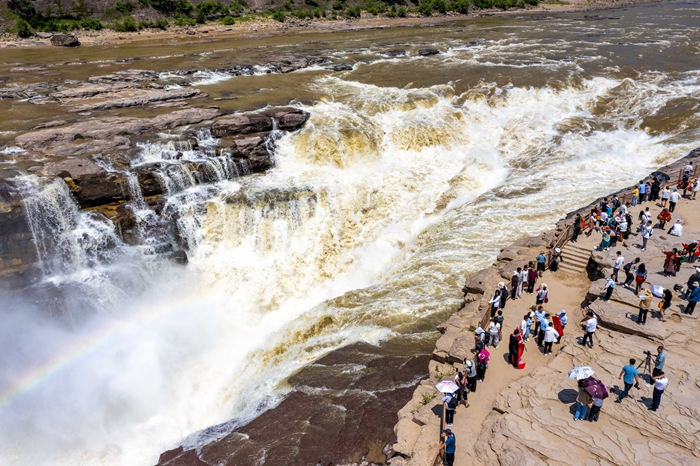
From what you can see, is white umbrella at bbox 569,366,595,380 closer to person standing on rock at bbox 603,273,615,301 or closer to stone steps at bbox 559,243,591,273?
person standing on rock at bbox 603,273,615,301

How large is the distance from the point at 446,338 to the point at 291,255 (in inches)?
396

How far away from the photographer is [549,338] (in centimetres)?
1240

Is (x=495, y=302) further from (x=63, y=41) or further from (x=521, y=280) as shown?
(x=63, y=41)

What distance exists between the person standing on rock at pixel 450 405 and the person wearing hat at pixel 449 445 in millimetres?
767

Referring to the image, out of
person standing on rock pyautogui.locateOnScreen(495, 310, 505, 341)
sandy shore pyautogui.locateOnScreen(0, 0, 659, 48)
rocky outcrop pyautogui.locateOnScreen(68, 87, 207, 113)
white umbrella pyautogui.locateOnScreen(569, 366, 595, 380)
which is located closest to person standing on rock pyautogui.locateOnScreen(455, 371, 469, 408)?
white umbrella pyautogui.locateOnScreen(569, 366, 595, 380)

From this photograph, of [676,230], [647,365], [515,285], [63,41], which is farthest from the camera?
[63,41]

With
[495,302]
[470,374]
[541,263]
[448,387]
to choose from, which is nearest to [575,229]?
A: [541,263]

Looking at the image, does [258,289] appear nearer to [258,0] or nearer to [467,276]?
[467,276]

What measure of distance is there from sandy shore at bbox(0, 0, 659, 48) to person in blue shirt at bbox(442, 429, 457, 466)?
64164 mm

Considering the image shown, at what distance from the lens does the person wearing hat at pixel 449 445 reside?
945 centimetres

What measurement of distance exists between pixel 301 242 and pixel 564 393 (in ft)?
44.6

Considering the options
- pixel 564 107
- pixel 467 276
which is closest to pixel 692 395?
pixel 467 276

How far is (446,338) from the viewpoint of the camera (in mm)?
13461

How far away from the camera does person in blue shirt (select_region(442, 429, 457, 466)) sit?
9453mm
